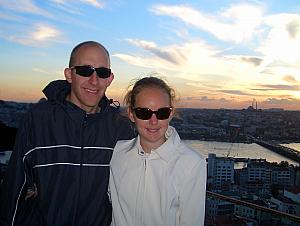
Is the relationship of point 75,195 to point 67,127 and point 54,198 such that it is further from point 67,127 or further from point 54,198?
point 67,127

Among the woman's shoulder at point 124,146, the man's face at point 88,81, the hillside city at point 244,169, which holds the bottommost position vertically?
the hillside city at point 244,169

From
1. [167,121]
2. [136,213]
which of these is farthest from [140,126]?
[136,213]

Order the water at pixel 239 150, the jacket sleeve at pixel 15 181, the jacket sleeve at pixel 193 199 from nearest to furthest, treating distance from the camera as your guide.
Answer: the jacket sleeve at pixel 193 199 < the jacket sleeve at pixel 15 181 < the water at pixel 239 150

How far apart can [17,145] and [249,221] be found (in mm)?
2580

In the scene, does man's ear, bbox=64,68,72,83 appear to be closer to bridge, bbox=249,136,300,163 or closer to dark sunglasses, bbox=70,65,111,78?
dark sunglasses, bbox=70,65,111,78

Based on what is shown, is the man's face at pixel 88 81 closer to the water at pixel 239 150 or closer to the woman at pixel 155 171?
the woman at pixel 155 171

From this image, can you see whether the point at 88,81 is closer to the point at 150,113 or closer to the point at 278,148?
the point at 150,113

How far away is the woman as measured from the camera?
72.5 inches

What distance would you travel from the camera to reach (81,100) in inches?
84.7

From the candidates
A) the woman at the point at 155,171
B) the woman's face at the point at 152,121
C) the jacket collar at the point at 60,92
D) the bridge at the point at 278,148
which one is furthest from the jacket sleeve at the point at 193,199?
the bridge at the point at 278,148

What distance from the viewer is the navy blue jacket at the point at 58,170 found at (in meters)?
1.99

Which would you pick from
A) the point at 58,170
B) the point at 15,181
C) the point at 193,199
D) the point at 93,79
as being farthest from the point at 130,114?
the point at 15,181

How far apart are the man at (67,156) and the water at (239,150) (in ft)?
27.0

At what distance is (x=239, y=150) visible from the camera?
16578mm
